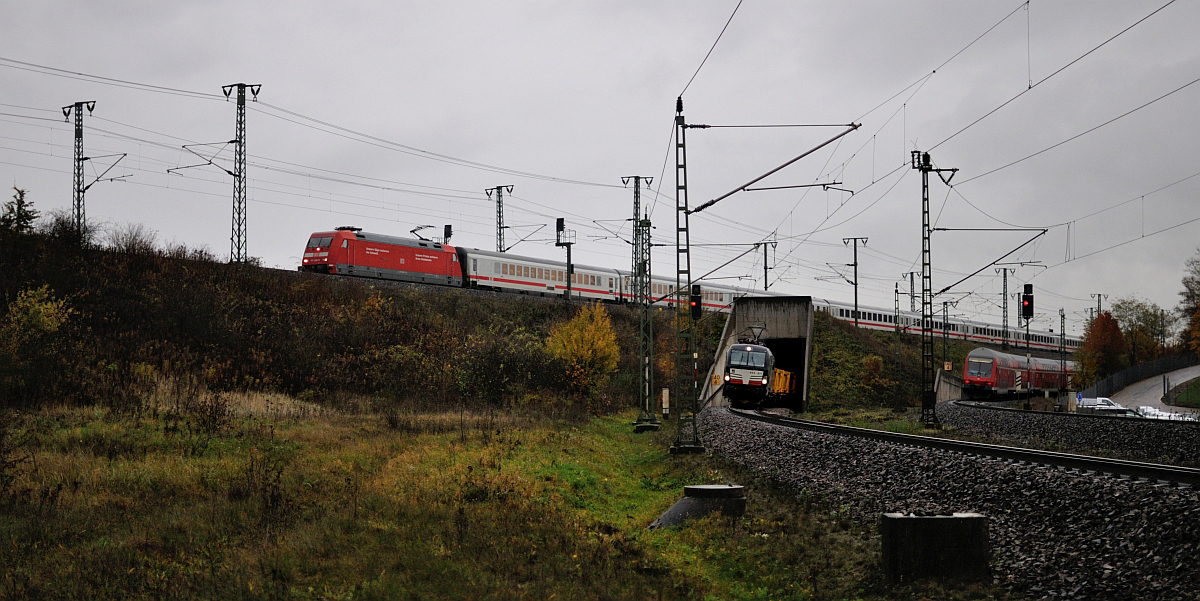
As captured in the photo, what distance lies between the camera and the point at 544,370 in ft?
151

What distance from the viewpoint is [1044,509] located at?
12.4 meters

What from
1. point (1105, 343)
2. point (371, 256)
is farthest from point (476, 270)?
point (1105, 343)

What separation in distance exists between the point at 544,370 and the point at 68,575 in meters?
33.9

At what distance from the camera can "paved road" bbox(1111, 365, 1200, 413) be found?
73.0 m

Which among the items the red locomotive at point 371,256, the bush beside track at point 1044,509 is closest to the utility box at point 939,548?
the bush beside track at point 1044,509

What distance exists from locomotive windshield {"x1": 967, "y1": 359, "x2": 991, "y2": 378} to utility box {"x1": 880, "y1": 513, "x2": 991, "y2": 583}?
5127cm

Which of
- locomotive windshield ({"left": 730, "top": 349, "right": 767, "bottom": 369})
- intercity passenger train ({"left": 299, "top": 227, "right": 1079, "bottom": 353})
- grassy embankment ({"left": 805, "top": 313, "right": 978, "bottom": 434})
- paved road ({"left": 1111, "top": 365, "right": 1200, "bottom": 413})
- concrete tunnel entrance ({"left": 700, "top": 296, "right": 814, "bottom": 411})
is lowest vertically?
paved road ({"left": 1111, "top": 365, "right": 1200, "bottom": 413})

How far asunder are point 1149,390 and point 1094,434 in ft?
211

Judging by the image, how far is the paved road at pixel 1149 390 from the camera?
72963 millimetres

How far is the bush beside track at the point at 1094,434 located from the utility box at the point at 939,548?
12.0m

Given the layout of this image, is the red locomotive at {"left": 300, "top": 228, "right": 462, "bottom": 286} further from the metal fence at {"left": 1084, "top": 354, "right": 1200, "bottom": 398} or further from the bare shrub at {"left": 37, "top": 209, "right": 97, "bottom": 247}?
the metal fence at {"left": 1084, "top": 354, "right": 1200, "bottom": 398}

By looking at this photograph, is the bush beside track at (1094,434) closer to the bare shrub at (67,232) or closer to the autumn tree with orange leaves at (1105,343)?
the bare shrub at (67,232)

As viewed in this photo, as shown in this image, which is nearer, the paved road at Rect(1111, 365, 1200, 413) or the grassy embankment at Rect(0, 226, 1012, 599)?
the grassy embankment at Rect(0, 226, 1012, 599)

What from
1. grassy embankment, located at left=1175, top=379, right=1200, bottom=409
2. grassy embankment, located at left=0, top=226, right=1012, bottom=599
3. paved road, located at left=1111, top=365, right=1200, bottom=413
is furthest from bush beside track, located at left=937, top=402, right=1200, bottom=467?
paved road, located at left=1111, top=365, right=1200, bottom=413
